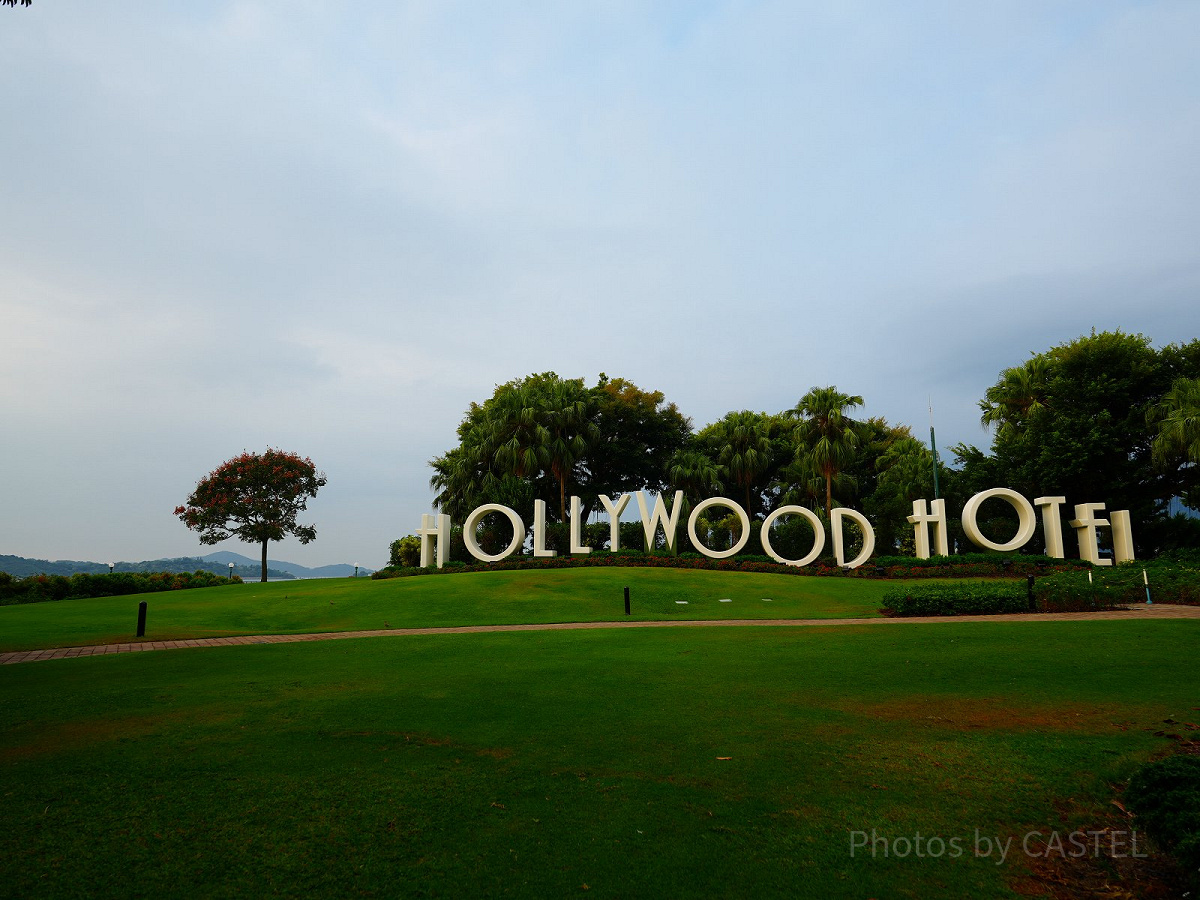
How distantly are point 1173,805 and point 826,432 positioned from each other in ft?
101

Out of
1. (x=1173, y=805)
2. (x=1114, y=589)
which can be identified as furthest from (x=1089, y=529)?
(x=1173, y=805)

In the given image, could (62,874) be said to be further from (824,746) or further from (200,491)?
(200,491)

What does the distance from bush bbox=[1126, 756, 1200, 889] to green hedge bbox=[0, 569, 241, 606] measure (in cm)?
3184

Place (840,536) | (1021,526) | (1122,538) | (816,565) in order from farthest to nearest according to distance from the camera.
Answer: (816,565), (840,536), (1122,538), (1021,526)

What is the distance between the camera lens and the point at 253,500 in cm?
3972

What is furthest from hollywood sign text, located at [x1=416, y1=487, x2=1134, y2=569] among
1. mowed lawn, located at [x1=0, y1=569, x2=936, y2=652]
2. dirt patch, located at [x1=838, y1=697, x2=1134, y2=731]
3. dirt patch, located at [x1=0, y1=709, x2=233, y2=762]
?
dirt patch, located at [x1=0, y1=709, x2=233, y2=762]

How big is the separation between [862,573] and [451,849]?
25923 millimetres

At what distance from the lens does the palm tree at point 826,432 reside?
33.6m

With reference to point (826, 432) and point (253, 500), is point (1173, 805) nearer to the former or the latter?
point (826, 432)

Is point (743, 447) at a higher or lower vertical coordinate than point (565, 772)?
higher

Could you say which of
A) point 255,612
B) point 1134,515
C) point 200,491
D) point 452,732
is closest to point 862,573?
point 1134,515

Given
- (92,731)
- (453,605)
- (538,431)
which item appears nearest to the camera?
(92,731)

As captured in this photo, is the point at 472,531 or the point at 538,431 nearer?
the point at 472,531

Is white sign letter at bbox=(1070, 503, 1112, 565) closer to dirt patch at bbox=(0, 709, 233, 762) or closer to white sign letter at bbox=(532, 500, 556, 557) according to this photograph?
white sign letter at bbox=(532, 500, 556, 557)
